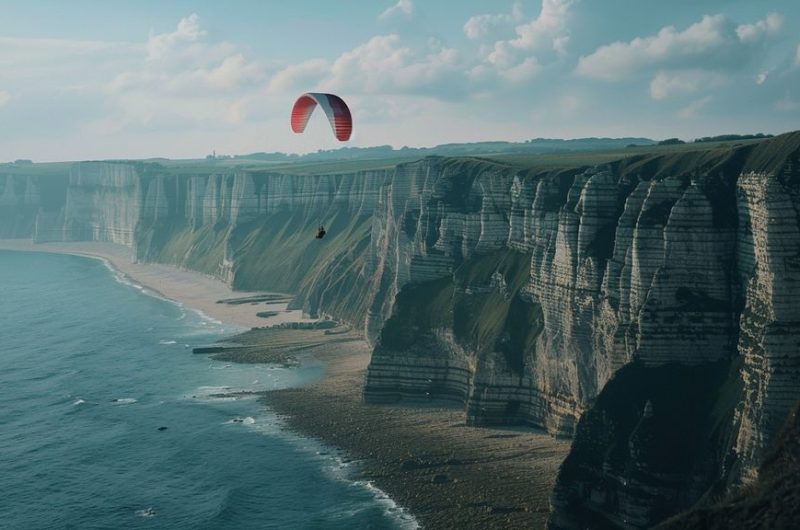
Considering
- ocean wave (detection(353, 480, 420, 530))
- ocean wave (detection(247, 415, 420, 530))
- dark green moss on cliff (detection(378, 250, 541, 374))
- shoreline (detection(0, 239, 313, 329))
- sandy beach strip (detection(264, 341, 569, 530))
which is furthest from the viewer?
shoreline (detection(0, 239, 313, 329))

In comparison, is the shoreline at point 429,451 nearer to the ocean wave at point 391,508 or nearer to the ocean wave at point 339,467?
the ocean wave at point 391,508

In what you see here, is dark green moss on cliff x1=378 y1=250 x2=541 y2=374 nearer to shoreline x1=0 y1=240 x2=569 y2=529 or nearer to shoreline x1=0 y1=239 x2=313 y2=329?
shoreline x1=0 y1=240 x2=569 y2=529

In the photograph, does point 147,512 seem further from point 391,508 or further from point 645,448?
point 645,448

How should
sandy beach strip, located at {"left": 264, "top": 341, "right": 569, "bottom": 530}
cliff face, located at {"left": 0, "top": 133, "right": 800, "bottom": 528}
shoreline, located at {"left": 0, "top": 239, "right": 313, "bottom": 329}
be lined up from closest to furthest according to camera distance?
cliff face, located at {"left": 0, "top": 133, "right": 800, "bottom": 528} < sandy beach strip, located at {"left": 264, "top": 341, "right": 569, "bottom": 530} < shoreline, located at {"left": 0, "top": 239, "right": 313, "bottom": 329}

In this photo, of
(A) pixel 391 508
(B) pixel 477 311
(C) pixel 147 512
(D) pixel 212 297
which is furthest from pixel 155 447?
(D) pixel 212 297

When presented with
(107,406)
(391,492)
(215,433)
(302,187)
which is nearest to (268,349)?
(107,406)

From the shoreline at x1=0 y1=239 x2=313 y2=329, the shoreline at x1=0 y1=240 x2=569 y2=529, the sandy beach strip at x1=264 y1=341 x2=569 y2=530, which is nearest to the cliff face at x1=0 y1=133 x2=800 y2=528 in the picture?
the sandy beach strip at x1=264 y1=341 x2=569 y2=530

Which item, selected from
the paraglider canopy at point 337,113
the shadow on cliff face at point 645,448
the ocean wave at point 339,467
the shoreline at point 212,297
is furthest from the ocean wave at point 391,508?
the shoreline at point 212,297
